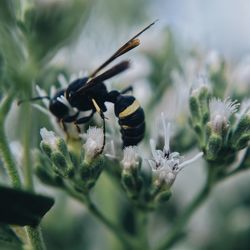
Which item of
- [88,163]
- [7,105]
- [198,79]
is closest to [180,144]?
[198,79]

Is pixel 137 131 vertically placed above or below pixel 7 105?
below

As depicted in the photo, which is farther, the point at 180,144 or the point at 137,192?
the point at 180,144

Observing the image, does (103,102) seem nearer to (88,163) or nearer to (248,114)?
(88,163)

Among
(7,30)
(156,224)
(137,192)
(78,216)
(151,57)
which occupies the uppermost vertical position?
(7,30)

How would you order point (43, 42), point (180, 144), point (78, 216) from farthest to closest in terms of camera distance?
point (78, 216)
point (180, 144)
point (43, 42)

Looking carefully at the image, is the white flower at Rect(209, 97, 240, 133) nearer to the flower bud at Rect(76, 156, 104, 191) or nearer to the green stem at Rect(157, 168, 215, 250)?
the green stem at Rect(157, 168, 215, 250)

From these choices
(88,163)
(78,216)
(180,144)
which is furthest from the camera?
(78,216)
